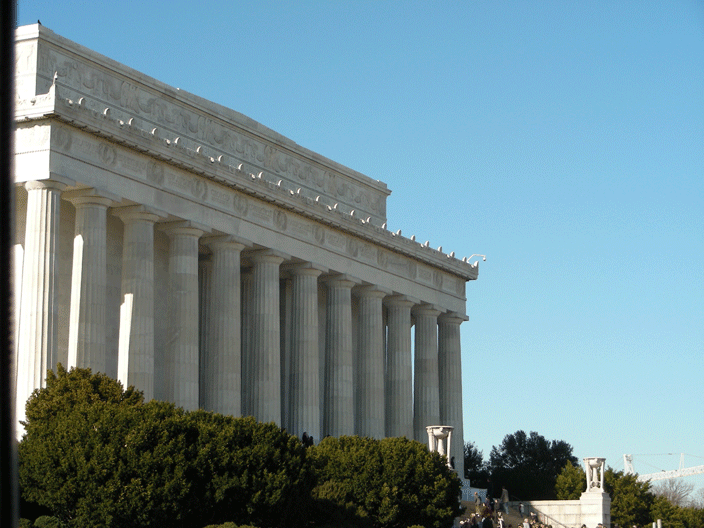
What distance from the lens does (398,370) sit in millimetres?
80500

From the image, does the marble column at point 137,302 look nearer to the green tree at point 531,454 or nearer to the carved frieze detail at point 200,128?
the carved frieze detail at point 200,128

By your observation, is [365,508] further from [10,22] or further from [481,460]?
[481,460]

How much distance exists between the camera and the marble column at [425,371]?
82.5 m

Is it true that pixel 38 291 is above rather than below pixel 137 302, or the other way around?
below

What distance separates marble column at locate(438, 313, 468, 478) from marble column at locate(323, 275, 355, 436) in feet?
41.7

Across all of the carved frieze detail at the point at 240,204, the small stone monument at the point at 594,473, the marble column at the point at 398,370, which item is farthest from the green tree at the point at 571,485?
the carved frieze detail at the point at 240,204

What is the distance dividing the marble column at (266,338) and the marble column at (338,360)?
763 centimetres

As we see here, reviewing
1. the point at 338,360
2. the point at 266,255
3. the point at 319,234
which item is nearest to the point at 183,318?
the point at 266,255

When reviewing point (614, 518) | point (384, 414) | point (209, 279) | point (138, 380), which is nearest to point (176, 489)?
point (138, 380)

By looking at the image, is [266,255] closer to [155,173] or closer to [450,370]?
[155,173]

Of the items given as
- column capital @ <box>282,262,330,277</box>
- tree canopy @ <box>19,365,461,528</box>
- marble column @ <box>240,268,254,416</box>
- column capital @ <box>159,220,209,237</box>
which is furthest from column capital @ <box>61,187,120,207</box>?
column capital @ <box>282,262,330,277</box>

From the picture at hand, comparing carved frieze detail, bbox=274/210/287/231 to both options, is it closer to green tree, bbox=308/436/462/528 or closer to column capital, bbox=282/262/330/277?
column capital, bbox=282/262/330/277

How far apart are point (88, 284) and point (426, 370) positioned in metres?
35.2

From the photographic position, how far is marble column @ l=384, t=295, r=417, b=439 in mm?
80250
